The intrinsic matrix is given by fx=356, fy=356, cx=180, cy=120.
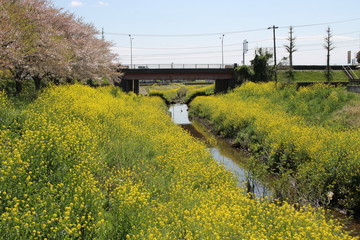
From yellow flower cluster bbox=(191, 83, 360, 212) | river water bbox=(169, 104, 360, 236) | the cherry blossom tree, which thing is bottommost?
river water bbox=(169, 104, 360, 236)

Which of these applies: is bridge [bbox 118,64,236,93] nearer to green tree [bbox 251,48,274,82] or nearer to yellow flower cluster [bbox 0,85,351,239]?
green tree [bbox 251,48,274,82]

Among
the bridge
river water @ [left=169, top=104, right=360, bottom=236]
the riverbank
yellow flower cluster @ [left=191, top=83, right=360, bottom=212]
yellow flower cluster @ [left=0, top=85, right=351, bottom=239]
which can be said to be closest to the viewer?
yellow flower cluster @ [left=0, top=85, right=351, bottom=239]

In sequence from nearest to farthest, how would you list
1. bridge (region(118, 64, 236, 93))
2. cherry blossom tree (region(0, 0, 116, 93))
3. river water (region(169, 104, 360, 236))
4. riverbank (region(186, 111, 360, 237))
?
riverbank (region(186, 111, 360, 237)) → river water (region(169, 104, 360, 236)) → cherry blossom tree (region(0, 0, 116, 93)) → bridge (region(118, 64, 236, 93))

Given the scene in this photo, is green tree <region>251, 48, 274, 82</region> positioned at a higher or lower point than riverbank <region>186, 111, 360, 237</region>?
higher

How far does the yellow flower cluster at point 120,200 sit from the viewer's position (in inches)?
269

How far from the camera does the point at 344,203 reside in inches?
500

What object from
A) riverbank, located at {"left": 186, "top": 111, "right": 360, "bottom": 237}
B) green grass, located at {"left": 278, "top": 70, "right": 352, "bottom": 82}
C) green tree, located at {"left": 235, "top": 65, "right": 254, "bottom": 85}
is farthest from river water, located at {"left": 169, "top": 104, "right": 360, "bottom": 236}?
green grass, located at {"left": 278, "top": 70, "right": 352, "bottom": 82}

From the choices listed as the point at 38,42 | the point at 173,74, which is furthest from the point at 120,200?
the point at 173,74

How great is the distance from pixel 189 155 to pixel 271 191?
11.4 ft

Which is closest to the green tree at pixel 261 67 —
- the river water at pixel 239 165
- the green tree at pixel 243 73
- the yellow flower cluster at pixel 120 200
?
the green tree at pixel 243 73

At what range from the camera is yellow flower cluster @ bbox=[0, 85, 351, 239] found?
6844mm

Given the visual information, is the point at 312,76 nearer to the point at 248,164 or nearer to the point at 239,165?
the point at 239,165

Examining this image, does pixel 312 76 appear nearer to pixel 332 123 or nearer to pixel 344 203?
pixel 332 123

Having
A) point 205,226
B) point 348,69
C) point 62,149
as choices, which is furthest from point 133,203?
point 348,69
